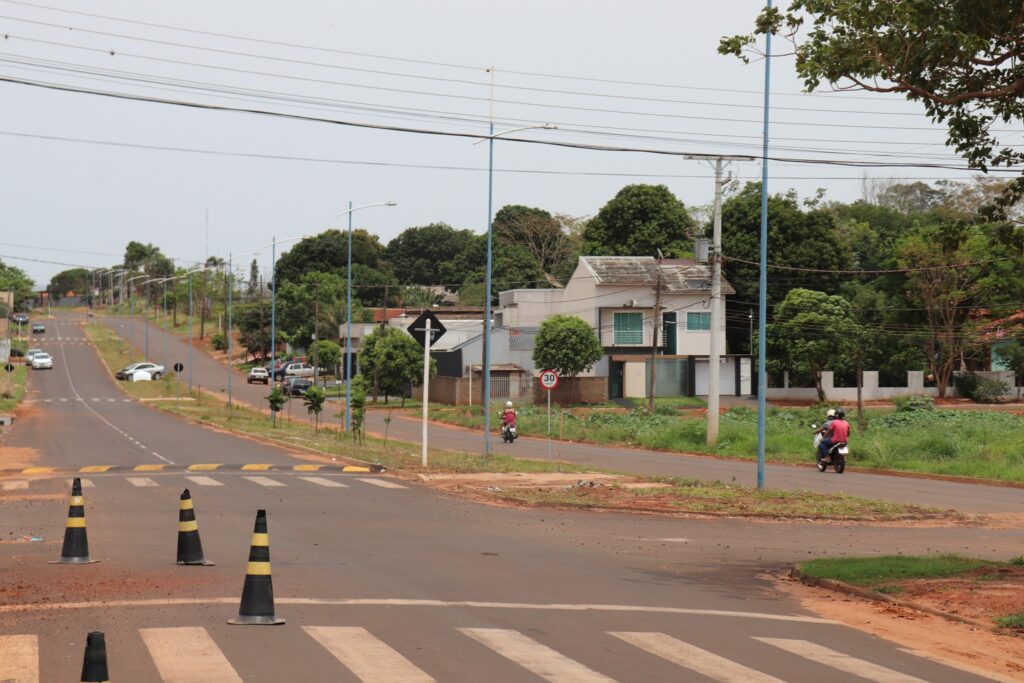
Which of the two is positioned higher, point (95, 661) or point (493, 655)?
point (95, 661)

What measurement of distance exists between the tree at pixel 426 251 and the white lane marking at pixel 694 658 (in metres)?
128

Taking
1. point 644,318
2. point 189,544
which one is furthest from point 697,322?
point 189,544

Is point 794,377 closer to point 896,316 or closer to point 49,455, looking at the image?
point 896,316

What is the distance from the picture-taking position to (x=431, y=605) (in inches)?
492

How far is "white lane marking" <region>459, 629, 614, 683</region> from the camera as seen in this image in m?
9.25

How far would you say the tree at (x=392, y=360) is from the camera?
3127 inches

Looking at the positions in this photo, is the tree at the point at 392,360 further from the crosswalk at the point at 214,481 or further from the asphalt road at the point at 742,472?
the crosswalk at the point at 214,481

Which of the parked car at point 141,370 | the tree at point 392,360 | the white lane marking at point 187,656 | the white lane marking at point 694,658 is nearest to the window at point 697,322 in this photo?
the tree at point 392,360

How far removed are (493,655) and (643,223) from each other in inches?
3357

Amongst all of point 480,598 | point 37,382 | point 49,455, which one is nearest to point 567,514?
point 480,598

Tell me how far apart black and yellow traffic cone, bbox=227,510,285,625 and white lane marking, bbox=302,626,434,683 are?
0.37m

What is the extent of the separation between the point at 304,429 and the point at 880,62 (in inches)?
1657

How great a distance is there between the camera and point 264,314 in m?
112

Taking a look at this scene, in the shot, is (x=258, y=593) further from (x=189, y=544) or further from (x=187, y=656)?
(x=189, y=544)
